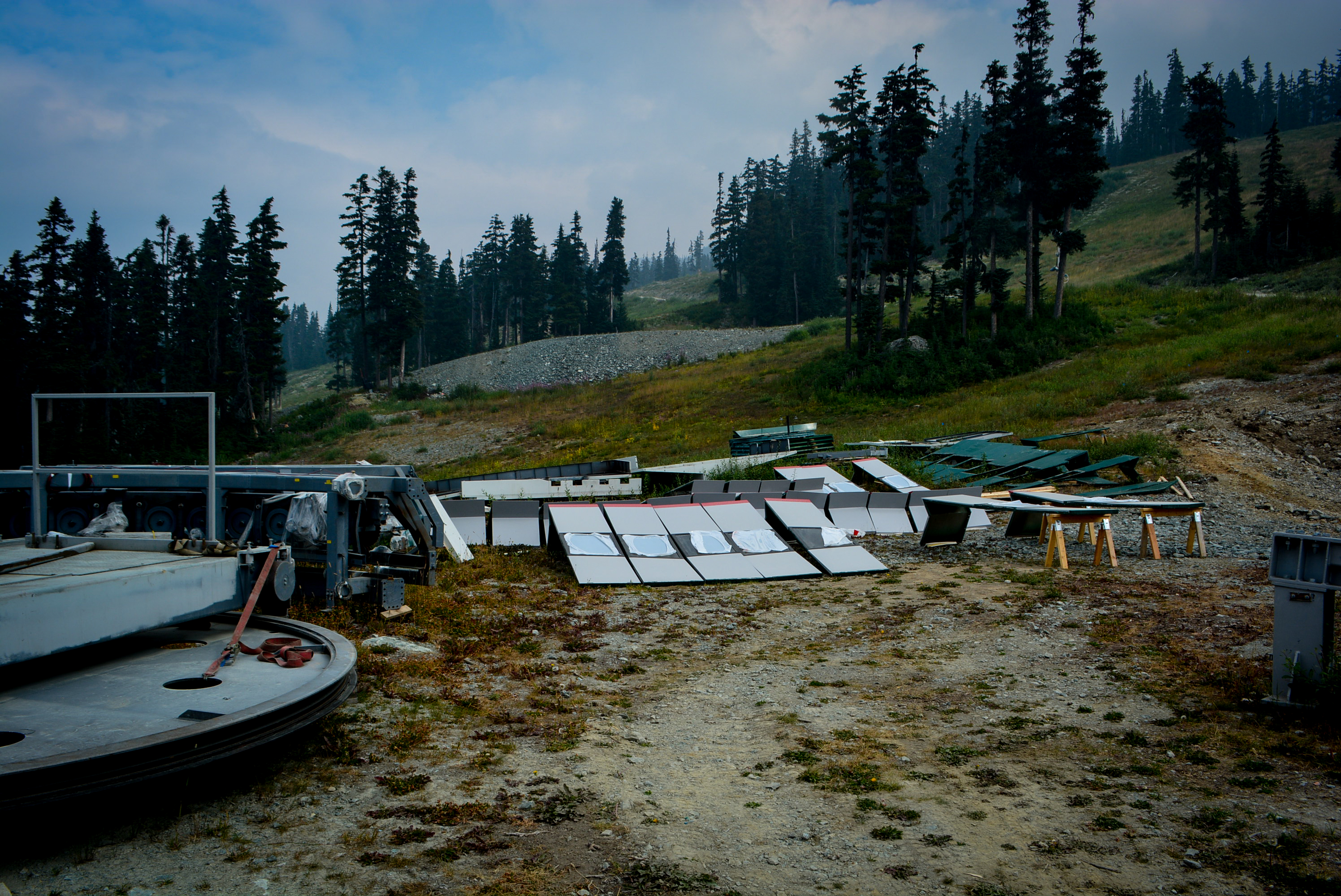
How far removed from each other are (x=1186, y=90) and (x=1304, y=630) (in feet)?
A: 189

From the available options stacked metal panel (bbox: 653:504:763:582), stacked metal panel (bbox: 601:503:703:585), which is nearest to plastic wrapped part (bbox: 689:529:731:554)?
stacked metal panel (bbox: 653:504:763:582)

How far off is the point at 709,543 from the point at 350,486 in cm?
621

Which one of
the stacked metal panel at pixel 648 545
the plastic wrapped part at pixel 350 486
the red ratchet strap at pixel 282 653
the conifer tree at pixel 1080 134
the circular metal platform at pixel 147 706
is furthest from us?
the conifer tree at pixel 1080 134

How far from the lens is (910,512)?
1517cm

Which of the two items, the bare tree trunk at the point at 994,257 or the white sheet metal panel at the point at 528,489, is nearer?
the white sheet metal panel at the point at 528,489

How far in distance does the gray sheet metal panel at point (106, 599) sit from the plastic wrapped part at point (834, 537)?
29.4 ft

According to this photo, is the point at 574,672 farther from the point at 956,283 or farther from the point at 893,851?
the point at 956,283

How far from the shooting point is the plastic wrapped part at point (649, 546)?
448 inches

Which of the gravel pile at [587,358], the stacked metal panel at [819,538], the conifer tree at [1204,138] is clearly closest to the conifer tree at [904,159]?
the gravel pile at [587,358]

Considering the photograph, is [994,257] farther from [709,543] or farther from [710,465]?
[709,543]

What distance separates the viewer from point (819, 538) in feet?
40.1

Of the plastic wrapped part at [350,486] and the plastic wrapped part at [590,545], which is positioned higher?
the plastic wrapped part at [350,486]

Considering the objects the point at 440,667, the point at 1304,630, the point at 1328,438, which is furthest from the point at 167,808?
the point at 1328,438

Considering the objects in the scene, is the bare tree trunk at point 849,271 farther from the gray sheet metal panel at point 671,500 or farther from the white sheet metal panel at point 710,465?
the gray sheet metal panel at point 671,500
